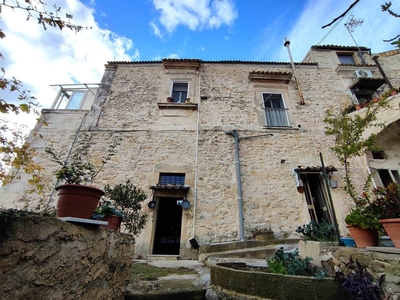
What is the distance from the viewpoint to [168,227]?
7.11m

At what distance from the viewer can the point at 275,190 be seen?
5914 mm

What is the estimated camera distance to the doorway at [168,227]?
20.8ft

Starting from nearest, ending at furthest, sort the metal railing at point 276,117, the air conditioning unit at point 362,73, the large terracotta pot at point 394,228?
the large terracotta pot at point 394,228, the metal railing at point 276,117, the air conditioning unit at point 362,73

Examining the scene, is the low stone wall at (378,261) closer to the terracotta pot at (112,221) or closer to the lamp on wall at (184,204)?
the terracotta pot at (112,221)

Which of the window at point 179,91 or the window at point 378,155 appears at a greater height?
the window at point 179,91

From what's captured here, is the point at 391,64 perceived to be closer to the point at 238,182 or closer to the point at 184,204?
the point at 238,182

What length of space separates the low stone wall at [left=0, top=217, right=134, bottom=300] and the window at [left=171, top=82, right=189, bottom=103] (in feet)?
21.7

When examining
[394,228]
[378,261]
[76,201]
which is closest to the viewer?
[76,201]

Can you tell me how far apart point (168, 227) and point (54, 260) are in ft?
20.6

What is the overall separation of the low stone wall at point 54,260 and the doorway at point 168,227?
15.2ft

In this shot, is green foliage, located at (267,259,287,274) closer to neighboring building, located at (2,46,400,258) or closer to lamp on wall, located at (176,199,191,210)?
neighboring building, located at (2,46,400,258)

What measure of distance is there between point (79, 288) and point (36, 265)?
46 cm

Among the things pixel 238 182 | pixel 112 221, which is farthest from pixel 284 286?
pixel 238 182

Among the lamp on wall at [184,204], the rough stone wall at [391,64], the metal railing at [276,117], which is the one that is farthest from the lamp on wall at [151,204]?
the rough stone wall at [391,64]
